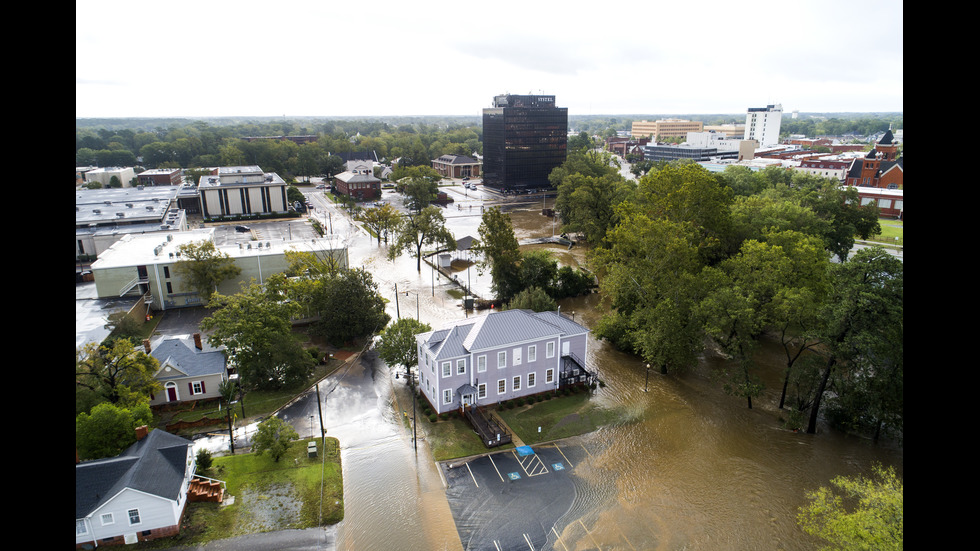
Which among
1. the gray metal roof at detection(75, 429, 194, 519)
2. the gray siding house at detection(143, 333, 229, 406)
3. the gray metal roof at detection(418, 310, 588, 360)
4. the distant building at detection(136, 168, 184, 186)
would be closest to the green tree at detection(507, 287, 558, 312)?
the gray metal roof at detection(418, 310, 588, 360)

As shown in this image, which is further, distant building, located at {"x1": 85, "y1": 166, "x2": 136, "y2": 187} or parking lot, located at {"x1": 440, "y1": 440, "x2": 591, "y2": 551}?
distant building, located at {"x1": 85, "y1": 166, "x2": 136, "y2": 187}

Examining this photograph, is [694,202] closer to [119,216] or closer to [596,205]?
[596,205]

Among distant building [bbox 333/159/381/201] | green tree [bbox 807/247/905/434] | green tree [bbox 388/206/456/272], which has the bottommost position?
green tree [bbox 807/247/905/434]

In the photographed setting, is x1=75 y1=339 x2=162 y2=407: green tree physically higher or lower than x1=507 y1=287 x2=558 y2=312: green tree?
lower

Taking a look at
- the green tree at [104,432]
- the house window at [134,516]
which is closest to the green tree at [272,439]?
the house window at [134,516]

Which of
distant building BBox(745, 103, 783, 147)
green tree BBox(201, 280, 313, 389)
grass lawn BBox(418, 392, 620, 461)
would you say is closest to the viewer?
grass lawn BBox(418, 392, 620, 461)

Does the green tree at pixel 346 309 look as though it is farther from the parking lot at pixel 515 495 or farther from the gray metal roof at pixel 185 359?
the parking lot at pixel 515 495

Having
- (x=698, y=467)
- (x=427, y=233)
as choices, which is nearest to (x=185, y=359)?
(x=698, y=467)

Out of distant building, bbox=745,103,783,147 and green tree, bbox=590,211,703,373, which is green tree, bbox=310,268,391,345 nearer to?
green tree, bbox=590,211,703,373
